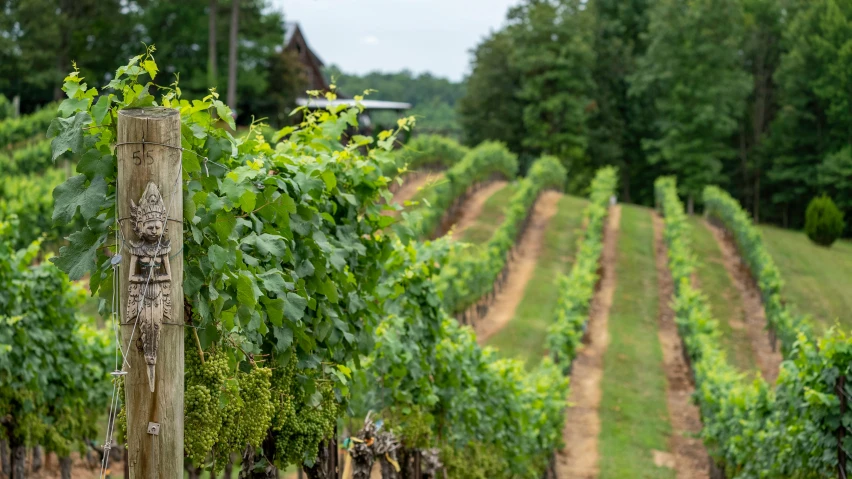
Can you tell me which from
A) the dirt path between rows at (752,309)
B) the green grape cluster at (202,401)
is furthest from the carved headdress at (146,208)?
the dirt path between rows at (752,309)

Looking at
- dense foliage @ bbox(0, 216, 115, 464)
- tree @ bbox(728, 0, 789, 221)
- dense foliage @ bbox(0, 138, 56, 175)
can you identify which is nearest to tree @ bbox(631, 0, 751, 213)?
tree @ bbox(728, 0, 789, 221)

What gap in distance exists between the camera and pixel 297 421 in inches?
208

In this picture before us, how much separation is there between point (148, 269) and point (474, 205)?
36.5 meters

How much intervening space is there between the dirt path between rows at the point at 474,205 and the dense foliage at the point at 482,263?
1.96 meters

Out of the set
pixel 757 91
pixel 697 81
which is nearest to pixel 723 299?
pixel 697 81

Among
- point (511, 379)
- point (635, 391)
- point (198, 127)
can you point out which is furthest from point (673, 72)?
point (198, 127)

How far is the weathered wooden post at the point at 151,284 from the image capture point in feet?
11.3

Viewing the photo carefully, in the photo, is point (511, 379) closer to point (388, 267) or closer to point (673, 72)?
point (388, 267)

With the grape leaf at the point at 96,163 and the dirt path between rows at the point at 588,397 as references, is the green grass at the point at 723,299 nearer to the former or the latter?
the dirt path between rows at the point at 588,397

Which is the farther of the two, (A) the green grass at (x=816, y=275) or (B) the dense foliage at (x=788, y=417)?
(A) the green grass at (x=816, y=275)

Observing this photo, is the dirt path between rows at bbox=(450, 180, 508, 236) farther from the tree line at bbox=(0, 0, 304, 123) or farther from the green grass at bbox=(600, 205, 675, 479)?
the tree line at bbox=(0, 0, 304, 123)

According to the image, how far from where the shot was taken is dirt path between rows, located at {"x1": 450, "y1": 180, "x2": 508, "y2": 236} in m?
35.9

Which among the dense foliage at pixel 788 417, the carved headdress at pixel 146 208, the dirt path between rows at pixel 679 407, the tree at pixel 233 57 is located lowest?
the dirt path between rows at pixel 679 407

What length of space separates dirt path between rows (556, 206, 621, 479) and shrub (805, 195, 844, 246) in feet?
49.2
